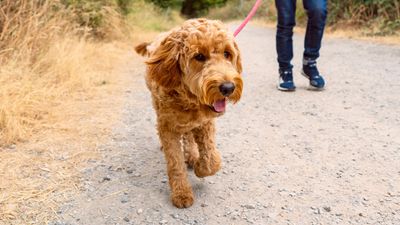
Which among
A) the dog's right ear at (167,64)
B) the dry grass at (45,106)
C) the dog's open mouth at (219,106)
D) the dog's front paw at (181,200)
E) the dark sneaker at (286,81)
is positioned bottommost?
the dark sneaker at (286,81)

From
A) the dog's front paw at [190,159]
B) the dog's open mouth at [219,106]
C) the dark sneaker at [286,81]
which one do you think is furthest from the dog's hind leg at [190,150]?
the dark sneaker at [286,81]

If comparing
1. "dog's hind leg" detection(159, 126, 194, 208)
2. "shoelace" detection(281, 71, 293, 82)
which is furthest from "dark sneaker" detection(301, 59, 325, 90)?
"dog's hind leg" detection(159, 126, 194, 208)

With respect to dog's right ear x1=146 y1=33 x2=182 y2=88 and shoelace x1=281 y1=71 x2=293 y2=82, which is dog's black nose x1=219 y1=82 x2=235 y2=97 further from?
shoelace x1=281 y1=71 x2=293 y2=82

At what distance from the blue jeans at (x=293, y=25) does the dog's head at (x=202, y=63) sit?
292cm

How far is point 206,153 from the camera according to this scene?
3566mm

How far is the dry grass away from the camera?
11.8 ft

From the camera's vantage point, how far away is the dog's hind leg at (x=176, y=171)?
3.35 metres

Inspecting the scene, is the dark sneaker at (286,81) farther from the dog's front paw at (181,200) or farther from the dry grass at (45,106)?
the dog's front paw at (181,200)

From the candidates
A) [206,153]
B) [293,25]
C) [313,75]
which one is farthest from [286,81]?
[206,153]

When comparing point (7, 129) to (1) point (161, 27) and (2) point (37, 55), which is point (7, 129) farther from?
(1) point (161, 27)

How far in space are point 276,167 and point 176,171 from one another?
1015 mm

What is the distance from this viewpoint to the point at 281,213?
322 centimetres

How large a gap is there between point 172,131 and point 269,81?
4.14 metres

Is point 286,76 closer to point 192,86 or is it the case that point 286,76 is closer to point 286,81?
point 286,81
